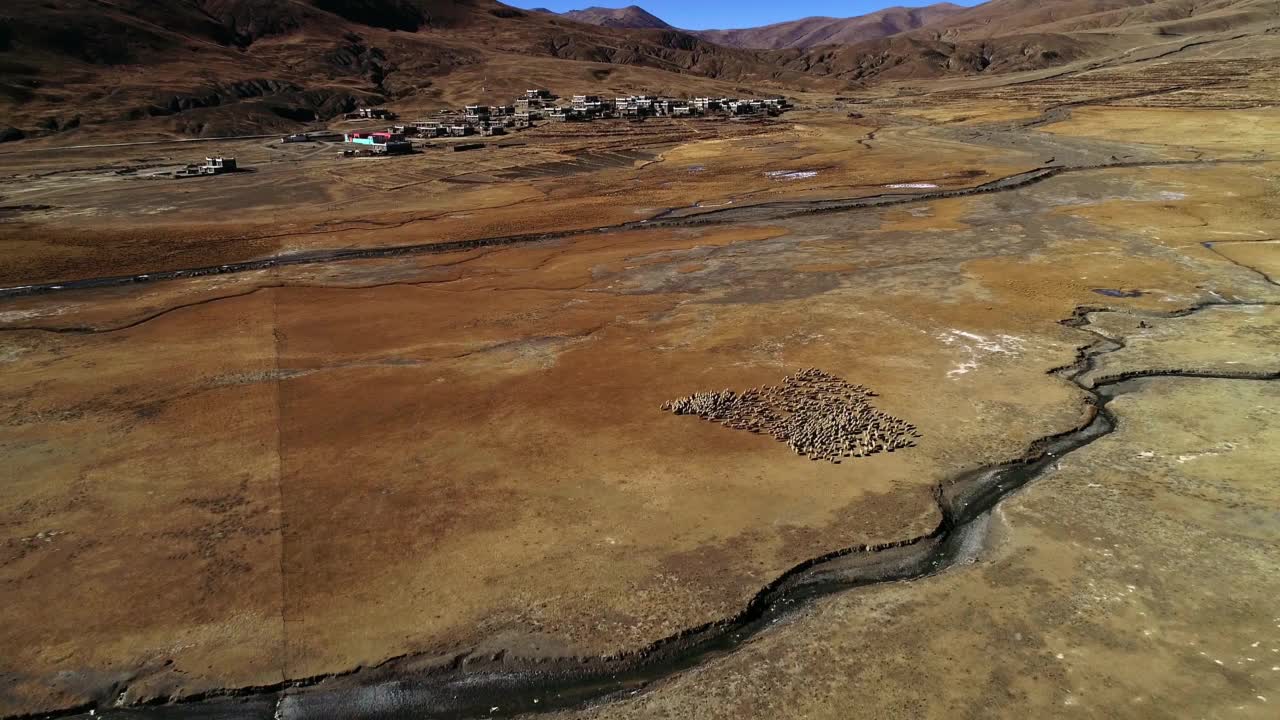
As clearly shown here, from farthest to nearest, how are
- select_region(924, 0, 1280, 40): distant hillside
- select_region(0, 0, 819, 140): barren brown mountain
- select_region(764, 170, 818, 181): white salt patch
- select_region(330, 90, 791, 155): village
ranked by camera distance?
select_region(924, 0, 1280, 40): distant hillside → select_region(0, 0, 819, 140): barren brown mountain → select_region(330, 90, 791, 155): village → select_region(764, 170, 818, 181): white salt patch

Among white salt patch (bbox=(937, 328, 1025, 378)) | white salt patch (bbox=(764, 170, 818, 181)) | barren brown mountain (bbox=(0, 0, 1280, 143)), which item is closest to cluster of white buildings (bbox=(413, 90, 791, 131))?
barren brown mountain (bbox=(0, 0, 1280, 143))

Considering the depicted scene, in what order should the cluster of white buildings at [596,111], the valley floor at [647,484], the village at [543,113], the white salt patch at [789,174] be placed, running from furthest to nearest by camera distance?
the cluster of white buildings at [596,111]
the village at [543,113]
the white salt patch at [789,174]
the valley floor at [647,484]

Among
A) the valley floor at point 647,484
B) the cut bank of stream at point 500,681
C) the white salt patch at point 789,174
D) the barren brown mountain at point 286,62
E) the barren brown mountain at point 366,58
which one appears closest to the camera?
the cut bank of stream at point 500,681

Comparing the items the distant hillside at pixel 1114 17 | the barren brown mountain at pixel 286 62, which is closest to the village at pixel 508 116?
the barren brown mountain at pixel 286 62

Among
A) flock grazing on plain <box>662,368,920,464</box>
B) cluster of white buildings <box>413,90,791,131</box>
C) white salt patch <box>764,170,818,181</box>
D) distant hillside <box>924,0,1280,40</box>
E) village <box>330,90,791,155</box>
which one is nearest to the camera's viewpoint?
flock grazing on plain <box>662,368,920,464</box>

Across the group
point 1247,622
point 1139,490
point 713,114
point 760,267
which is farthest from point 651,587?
point 713,114

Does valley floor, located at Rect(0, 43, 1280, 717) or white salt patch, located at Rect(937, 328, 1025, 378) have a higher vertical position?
white salt patch, located at Rect(937, 328, 1025, 378)

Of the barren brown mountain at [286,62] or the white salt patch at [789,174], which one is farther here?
the barren brown mountain at [286,62]

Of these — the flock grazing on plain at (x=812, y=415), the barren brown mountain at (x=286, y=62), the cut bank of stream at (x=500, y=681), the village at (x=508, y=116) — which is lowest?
the cut bank of stream at (x=500, y=681)

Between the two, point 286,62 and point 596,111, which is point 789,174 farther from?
point 286,62

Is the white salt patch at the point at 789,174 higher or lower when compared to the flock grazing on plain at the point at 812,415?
higher

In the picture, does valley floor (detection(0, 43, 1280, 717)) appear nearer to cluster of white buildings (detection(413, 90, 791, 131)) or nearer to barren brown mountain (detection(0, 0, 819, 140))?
cluster of white buildings (detection(413, 90, 791, 131))

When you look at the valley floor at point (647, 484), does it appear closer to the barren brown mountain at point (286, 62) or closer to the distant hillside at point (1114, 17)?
the barren brown mountain at point (286, 62)

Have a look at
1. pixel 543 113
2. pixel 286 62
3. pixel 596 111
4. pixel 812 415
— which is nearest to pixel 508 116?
pixel 543 113
